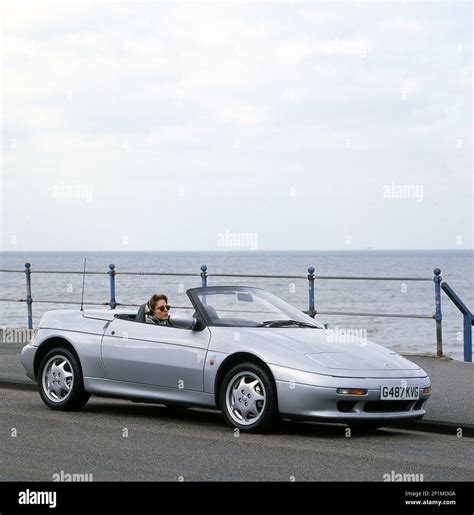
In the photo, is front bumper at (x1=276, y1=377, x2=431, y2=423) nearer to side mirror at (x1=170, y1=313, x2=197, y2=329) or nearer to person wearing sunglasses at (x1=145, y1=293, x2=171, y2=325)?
side mirror at (x1=170, y1=313, x2=197, y2=329)

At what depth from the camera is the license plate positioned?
1060 cm

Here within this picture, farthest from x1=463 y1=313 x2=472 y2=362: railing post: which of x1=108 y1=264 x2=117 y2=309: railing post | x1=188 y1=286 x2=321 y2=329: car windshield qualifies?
x1=108 y1=264 x2=117 y2=309: railing post

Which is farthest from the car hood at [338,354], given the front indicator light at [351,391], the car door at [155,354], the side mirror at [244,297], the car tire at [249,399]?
the car door at [155,354]

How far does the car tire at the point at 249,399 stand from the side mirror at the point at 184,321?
0.68 metres

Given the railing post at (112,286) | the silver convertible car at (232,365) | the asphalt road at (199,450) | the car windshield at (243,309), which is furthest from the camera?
the railing post at (112,286)

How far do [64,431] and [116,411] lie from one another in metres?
1.90

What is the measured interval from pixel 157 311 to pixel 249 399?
5.68 feet

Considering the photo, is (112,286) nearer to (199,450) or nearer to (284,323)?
(284,323)

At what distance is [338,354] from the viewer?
10.8 meters

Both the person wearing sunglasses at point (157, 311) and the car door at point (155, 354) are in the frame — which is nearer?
the car door at point (155, 354)

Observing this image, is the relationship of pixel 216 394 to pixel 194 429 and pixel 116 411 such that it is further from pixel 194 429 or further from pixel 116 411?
pixel 116 411

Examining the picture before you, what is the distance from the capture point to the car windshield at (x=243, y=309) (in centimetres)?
1146
